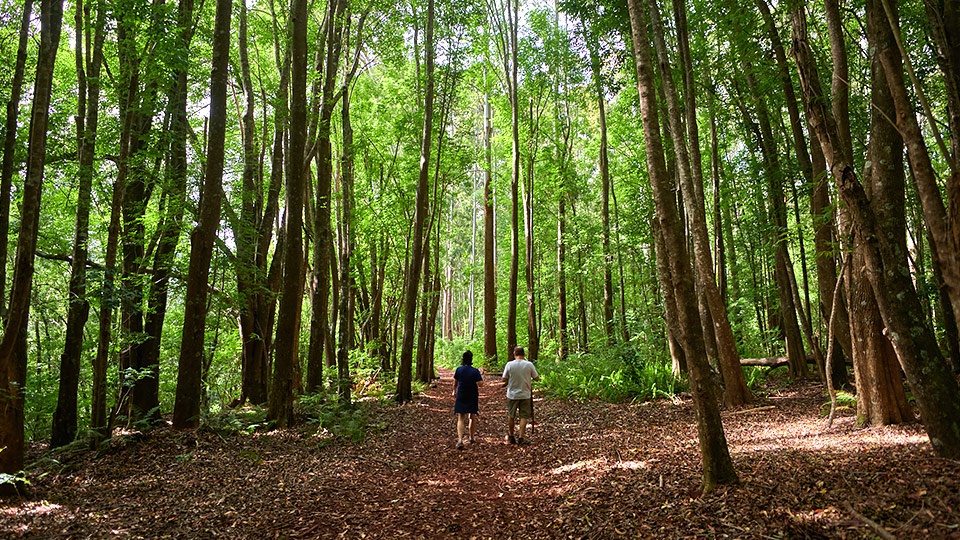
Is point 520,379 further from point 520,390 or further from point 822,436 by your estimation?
point 822,436

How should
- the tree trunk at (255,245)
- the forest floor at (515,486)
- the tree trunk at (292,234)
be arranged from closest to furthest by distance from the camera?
the forest floor at (515,486), the tree trunk at (292,234), the tree trunk at (255,245)

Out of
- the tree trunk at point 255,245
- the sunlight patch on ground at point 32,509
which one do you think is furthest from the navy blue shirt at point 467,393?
the sunlight patch on ground at point 32,509

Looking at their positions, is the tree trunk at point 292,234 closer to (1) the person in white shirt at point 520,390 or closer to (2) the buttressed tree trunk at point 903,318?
(1) the person in white shirt at point 520,390

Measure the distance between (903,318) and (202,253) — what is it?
947cm

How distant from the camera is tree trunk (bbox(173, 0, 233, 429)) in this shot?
342 inches

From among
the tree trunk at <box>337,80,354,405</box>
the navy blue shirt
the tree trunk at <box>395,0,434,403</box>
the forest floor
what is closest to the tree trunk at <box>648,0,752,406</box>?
the forest floor

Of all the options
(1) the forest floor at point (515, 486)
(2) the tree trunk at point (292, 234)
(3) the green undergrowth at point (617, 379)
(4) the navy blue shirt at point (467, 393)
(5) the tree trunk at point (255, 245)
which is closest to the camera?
(1) the forest floor at point (515, 486)

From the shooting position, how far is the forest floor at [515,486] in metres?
4.04

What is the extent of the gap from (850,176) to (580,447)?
5052mm

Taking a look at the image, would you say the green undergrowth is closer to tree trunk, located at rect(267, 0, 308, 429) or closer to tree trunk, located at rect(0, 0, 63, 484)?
tree trunk, located at rect(267, 0, 308, 429)

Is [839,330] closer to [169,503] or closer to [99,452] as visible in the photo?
[169,503]

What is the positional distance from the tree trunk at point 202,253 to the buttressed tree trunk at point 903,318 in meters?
8.64

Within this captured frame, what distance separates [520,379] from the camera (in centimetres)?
864

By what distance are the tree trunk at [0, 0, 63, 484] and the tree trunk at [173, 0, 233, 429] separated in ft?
8.52
